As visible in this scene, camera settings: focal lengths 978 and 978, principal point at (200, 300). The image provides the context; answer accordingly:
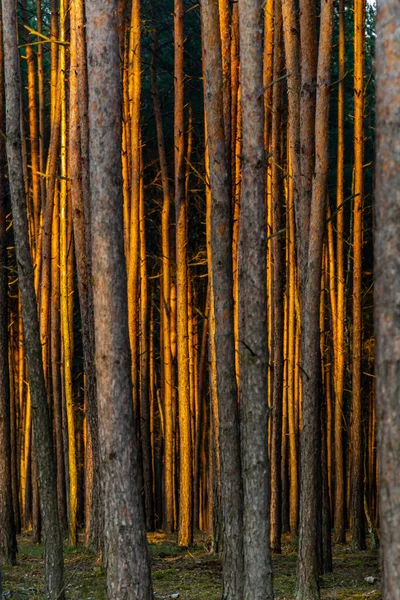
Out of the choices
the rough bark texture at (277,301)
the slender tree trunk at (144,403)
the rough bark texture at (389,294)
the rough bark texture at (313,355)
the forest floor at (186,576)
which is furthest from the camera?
the slender tree trunk at (144,403)

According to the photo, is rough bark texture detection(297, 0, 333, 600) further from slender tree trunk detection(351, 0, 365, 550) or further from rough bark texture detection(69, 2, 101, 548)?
slender tree trunk detection(351, 0, 365, 550)

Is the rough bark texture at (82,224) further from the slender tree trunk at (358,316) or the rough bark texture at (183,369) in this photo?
the slender tree trunk at (358,316)

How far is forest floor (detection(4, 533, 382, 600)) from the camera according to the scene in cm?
953

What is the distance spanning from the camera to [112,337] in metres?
7.15

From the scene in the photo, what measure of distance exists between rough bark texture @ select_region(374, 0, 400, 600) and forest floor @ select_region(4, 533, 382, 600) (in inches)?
206

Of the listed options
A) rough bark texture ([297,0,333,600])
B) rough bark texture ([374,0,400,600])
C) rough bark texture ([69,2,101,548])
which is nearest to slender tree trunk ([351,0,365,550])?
rough bark texture ([69,2,101,548])

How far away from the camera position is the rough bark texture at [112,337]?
23.4 ft

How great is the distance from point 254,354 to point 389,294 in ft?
10.2

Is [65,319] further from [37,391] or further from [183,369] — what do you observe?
[37,391]

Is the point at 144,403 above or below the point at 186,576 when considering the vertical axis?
above

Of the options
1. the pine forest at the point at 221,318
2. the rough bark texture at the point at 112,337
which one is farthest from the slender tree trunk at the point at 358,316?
the rough bark texture at the point at 112,337

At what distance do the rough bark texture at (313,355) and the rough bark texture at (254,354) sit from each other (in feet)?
5.51

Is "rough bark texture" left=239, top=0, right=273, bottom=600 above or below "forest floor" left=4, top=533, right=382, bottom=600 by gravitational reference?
above

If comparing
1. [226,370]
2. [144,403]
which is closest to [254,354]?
[226,370]
